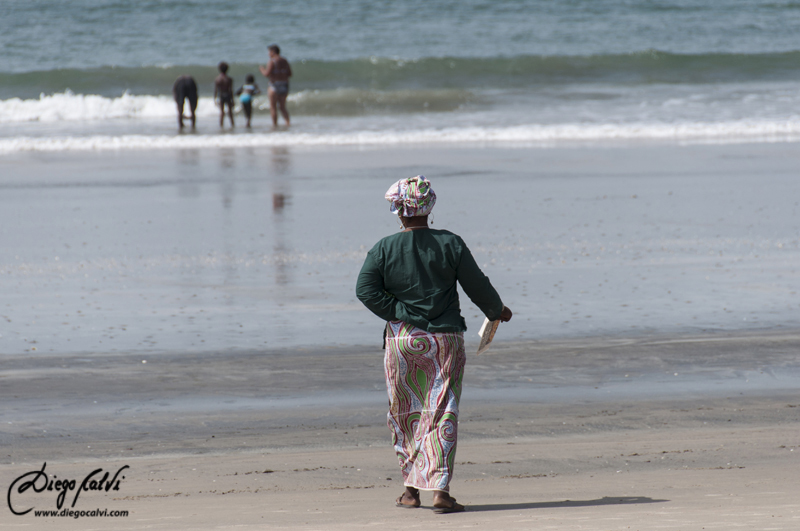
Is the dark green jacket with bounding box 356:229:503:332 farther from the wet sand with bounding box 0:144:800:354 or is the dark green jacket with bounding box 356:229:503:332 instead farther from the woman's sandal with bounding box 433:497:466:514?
the wet sand with bounding box 0:144:800:354

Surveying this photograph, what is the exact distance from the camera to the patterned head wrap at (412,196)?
3891 mm

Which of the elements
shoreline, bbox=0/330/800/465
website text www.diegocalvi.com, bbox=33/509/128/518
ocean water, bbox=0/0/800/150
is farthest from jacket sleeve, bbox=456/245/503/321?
ocean water, bbox=0/0/800/150

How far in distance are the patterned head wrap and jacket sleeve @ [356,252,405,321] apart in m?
0.24

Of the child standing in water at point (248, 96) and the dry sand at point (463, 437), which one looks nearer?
the dry sand at point (463, 437)

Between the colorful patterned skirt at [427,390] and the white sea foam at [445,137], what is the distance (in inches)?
614

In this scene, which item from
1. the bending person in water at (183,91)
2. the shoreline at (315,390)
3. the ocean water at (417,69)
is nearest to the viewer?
the shoreline at (315,390)

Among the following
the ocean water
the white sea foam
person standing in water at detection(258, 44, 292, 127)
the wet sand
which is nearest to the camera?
the wet sand

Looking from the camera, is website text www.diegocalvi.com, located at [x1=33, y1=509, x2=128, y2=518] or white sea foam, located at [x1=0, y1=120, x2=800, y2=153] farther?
white sea foam, located at [x1=0, y1=120, x2=800, y2=153]

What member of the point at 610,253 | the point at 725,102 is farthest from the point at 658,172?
the point at 725,102

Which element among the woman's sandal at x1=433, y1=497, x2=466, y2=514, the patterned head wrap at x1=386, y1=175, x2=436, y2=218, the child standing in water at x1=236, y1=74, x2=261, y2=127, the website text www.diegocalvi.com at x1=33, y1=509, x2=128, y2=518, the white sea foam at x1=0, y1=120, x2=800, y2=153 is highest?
the patterned head wrap at x1=386, y1=175, x2=436, y2=218

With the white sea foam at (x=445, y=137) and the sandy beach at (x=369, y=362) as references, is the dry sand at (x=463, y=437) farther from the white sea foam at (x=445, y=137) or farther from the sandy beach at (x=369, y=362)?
the white sea foam at (x=445, y=137)

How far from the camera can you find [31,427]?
17.3 feet

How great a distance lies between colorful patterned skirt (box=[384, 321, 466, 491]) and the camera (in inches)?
156

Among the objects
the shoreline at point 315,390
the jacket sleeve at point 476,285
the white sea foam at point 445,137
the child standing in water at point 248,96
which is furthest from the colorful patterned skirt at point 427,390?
the child standing in water at point 248,96
